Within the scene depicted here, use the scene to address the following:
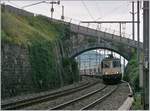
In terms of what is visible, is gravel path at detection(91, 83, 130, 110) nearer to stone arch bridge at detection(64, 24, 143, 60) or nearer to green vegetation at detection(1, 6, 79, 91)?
green vegetation at detection(1, 6, 79, 91)

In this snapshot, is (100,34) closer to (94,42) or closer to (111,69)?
(94,42)

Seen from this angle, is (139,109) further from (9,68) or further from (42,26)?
(42,26)

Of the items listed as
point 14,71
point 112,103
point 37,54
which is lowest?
point 112,103

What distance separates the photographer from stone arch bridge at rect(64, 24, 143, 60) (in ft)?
237

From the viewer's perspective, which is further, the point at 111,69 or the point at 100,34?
the point at 100,34

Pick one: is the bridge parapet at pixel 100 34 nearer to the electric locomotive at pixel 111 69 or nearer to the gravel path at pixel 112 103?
the electric locomotive at pixel 111 69

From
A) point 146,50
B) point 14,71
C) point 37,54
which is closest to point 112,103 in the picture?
point 146,50

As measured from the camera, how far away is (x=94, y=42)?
75062 millimetres

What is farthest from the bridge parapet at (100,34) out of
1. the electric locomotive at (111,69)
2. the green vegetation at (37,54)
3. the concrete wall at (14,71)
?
the concrete wall at (14,71)

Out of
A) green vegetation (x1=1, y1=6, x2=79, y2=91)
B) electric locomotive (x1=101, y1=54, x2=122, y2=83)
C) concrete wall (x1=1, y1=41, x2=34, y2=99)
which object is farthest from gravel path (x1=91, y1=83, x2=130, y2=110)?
electric locomotive (x1=101, y1=54, x2=122, y2=83)

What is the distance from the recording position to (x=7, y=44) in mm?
32875

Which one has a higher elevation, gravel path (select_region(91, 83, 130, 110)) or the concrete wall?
the concrete wall

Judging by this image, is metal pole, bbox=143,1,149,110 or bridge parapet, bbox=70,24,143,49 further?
bridge parapet, bbox=70,24,143,49

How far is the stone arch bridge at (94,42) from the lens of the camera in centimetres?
7219
